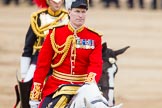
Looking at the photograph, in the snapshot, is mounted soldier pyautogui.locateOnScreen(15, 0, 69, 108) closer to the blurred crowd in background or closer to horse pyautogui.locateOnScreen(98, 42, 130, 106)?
horse pyautogui.locateOnScreen(98, 42, 130, 106)

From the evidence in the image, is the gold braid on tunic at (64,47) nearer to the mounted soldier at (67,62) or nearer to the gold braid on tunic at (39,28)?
the mounted soldier at (67,62)

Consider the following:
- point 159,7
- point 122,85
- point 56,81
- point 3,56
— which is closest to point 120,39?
point 3,56

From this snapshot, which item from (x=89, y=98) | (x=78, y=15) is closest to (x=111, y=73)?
(x=78, y=15)

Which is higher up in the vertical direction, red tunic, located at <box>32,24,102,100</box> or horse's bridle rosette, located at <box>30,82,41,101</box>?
red tunic, located at <box>32,24,102,100</box>

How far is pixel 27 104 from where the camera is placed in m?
7.57

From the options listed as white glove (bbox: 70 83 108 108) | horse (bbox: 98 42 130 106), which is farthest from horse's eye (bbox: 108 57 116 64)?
white glove (bbox: 70 83 108 108)

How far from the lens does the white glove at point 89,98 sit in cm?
538

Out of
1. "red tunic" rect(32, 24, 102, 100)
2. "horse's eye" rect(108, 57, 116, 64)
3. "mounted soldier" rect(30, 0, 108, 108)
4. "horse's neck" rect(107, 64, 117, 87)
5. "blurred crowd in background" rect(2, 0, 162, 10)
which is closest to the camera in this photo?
"mounted soldier" rect(30, 0, 108, 108)

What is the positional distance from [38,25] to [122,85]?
5.81 meters

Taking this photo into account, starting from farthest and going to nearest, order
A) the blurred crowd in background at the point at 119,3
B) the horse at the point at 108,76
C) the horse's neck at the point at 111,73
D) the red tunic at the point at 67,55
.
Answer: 1. the blurred crowd in background at the point at 119,3
2. the horse's neck at the point at 111,73
3. the horse at the point at 108,76
4. the red tunic at the point at 67,55

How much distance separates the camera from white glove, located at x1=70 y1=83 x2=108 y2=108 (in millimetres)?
5379

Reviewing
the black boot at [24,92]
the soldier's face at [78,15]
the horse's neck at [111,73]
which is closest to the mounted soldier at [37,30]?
the black boot at [24,92]

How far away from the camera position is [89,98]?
548 centimetres

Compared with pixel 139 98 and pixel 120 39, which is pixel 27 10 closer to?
pixel 120 39
